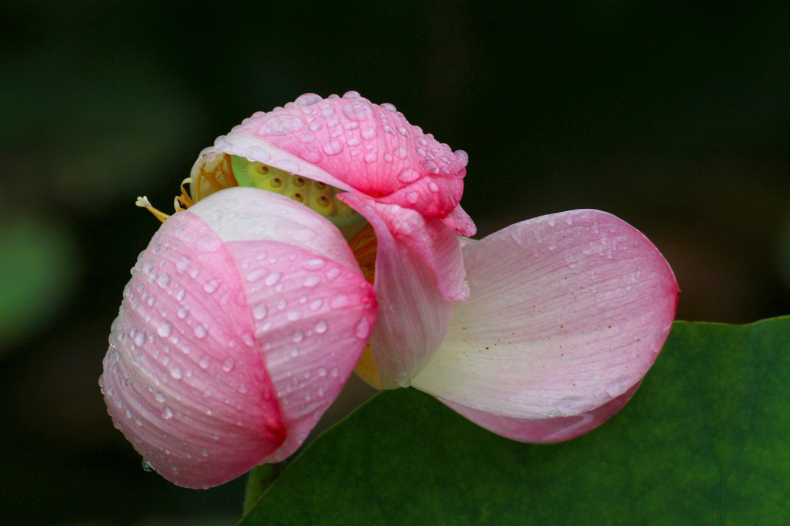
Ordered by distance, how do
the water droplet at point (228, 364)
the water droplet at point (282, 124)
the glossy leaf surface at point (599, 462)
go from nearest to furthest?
the water droplet at point (228, 364) < the water droplet at point (282, 124) < the glossy leaf surface at point (599, 462)

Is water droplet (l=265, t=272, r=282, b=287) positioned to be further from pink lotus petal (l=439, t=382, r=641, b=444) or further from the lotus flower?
pink lotus petal (l=439, t=382, r=641, b=444)

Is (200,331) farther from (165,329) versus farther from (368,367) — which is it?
(368,367)

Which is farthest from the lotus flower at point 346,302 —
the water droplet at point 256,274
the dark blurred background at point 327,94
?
the dark blurred background at point 327,94

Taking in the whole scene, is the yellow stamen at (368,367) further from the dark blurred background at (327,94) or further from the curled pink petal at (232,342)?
the dark blurred background at (327,94)

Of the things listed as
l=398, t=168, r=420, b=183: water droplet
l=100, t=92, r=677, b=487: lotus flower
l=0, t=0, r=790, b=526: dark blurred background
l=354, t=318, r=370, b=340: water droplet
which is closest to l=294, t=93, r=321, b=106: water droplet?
l=100, t=92, r=677, b=487: lotus flower

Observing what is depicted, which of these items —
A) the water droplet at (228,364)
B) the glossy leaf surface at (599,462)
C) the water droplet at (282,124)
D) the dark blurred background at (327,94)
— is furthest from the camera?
the dark blurred background at (327,94)

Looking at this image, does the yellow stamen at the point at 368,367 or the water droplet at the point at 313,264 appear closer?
the water droplet at the point at 313,264

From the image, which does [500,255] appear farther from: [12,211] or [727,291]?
[727,291]

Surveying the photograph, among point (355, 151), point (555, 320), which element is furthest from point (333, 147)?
point (555, 320)
